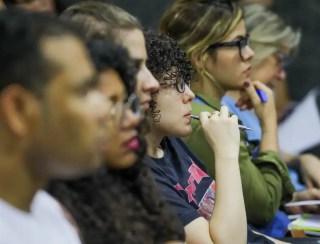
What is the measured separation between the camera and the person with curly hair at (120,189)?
148 cm

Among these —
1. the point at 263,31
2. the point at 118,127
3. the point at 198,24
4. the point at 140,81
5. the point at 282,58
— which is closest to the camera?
the point at 118,127

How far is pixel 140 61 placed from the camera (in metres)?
1.93

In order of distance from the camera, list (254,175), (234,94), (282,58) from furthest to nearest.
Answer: (282,58) → (234,94) → (254,175)

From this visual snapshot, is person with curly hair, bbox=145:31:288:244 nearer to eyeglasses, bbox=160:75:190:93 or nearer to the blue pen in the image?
eyeglasses, bbox=160:75:190:93

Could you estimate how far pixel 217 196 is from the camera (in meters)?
2.16

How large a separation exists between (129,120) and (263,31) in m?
2.28

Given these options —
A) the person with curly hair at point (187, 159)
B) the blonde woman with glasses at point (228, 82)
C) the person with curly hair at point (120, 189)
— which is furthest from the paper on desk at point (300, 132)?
the person with curly hair at point (120, 189)

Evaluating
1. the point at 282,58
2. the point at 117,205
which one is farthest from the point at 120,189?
A: the point at 282,58

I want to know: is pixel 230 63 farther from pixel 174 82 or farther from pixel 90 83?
pixel 90 83

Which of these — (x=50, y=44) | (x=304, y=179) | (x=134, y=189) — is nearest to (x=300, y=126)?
(x=304, y=179)

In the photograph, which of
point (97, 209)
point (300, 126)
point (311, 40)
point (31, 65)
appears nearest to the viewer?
point (31, 65)

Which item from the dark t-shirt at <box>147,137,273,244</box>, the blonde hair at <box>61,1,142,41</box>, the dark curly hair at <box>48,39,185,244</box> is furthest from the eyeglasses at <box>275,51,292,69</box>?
the dark curly hair at <box>48,39,185,244</box>

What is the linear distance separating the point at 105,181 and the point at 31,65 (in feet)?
1.37

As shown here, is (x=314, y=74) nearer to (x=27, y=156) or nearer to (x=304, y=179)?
(x=304, y=179)
